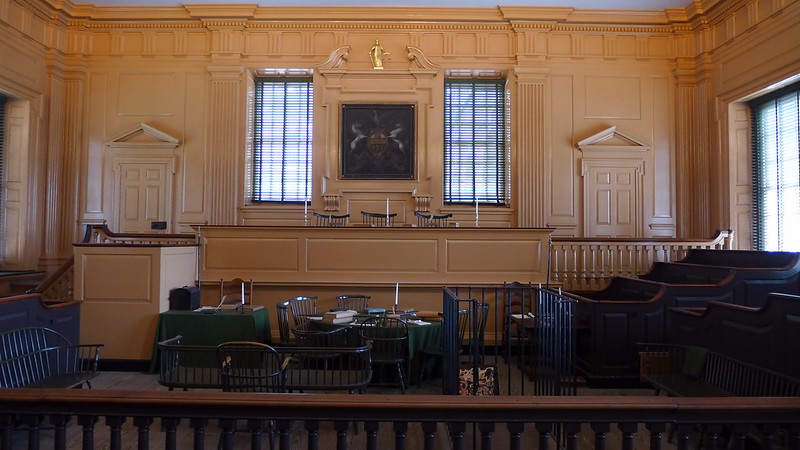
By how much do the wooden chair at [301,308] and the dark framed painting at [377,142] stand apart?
362 cm

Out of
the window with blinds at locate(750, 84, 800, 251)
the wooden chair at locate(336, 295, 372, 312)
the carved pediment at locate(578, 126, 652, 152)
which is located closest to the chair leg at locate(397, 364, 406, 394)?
the wooden chair at locate(336, 295, 372, 312)

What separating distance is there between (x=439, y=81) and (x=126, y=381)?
702cm

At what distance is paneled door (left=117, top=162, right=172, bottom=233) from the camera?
31.2ft

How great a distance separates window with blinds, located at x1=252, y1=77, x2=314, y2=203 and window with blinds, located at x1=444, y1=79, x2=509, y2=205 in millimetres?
2673

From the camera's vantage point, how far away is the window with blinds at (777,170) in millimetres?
7570

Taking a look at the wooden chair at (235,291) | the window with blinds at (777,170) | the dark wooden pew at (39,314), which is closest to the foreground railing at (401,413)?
the dark wooden pew at (39,314)

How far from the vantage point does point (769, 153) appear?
8.19 m

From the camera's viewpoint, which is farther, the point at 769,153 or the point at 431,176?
the point at 431,176

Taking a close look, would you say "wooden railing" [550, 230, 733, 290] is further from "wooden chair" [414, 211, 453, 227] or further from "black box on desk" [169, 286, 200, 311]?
"black box on desk" [169, 286, 200, 311]

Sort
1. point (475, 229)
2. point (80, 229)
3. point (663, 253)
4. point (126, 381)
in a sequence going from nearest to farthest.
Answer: point (126, 381) < point (475, 229) < point (663, 253) < point (80, 229)

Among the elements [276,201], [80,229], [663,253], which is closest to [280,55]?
[276,201]

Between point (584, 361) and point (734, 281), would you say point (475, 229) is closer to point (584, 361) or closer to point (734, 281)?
point (584, 361)

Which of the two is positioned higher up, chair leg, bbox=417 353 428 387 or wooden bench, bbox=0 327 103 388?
wooden bench, bbox=0 327 103 388

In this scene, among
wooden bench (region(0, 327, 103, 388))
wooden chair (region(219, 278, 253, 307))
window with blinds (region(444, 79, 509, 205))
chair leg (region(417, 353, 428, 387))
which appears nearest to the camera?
wooden bench (region(0, 327, 103, 388))
